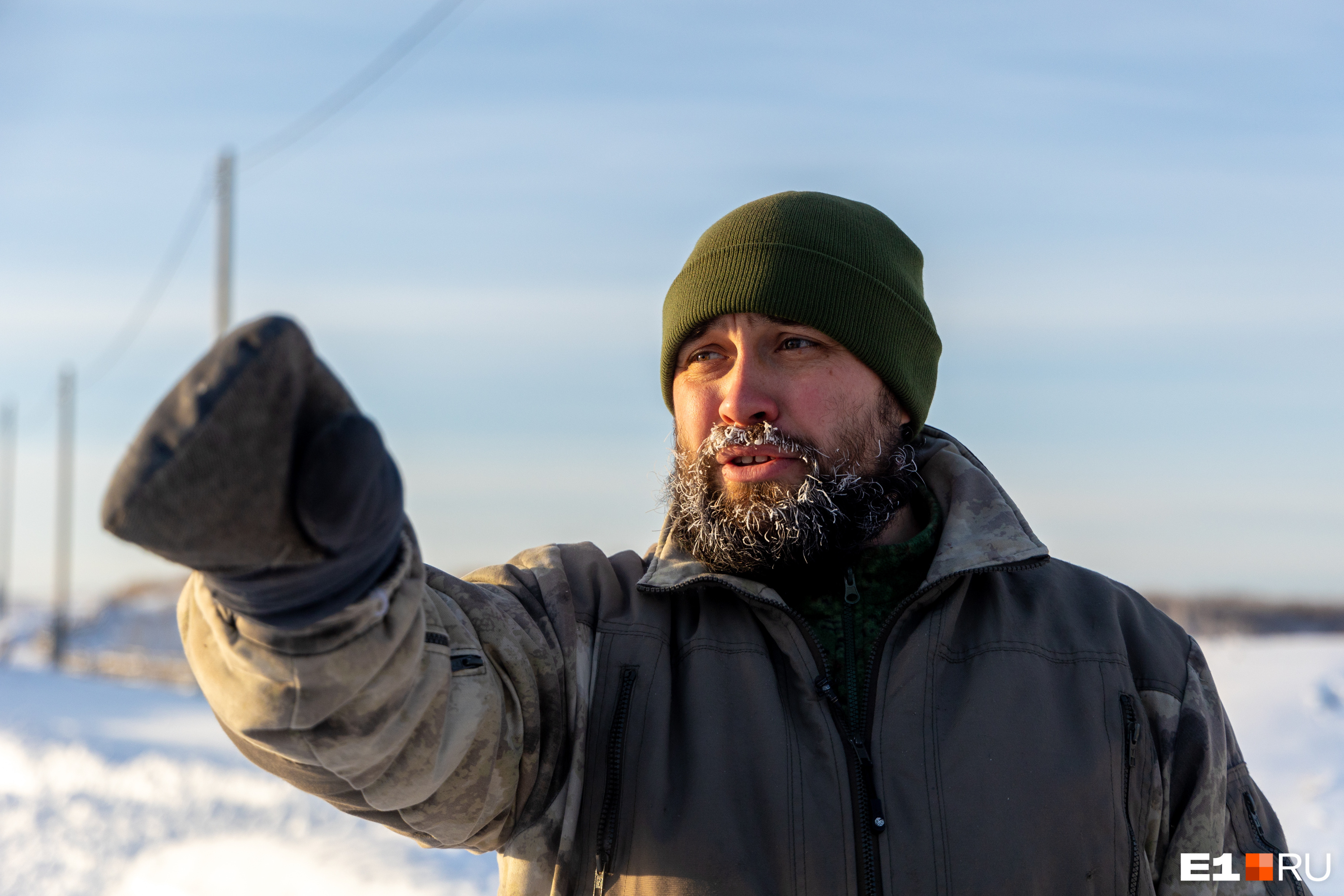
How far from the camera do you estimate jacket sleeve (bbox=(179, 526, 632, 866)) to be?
152cm

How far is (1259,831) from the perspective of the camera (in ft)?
7.57

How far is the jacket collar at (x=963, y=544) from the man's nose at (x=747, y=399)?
30 cm

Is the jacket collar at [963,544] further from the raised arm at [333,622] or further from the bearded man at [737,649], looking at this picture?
the raised arm at [333,622]

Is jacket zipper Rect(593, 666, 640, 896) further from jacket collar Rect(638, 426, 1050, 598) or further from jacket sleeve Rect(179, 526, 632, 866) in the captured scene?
jacket collar Rect(638, 426, 1050, 598)

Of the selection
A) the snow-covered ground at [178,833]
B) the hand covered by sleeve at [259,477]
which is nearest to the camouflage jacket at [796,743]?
the hand covered by sleeve at [259,477]

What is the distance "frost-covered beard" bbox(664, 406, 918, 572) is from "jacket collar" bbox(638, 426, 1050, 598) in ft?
0.20

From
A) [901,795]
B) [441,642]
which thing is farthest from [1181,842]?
[441,642]

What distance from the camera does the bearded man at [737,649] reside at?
1.40m

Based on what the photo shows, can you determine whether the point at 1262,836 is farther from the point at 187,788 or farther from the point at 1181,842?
the point at 187,788

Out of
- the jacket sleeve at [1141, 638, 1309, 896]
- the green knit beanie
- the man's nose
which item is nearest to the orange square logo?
the jacket sleeve at [1141, 638, 1309, 896]

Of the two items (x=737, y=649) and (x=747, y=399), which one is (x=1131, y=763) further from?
(x=747, y=399)

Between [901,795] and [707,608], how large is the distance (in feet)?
1.73

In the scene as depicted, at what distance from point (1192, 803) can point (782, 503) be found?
101 cm

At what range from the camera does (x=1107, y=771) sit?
211 cm
